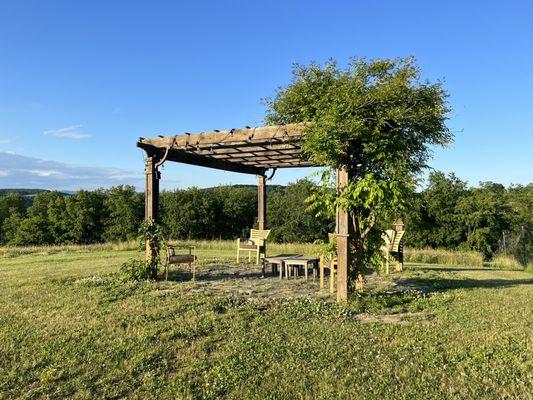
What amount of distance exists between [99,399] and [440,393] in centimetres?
227

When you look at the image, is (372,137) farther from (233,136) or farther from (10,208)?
(10,208)

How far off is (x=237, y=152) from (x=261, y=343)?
4.97 metres

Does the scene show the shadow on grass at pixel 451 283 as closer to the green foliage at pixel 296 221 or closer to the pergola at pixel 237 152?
the pergola at pixel 237 152

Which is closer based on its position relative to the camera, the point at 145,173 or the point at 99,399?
the point at 99,399

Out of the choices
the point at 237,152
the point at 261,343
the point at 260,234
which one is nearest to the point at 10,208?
the point at 260,234

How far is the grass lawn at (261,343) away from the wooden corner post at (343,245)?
0.85 feet

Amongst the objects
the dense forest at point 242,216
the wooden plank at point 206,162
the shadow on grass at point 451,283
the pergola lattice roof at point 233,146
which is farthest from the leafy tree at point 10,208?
the shadow on grass at point 451,283

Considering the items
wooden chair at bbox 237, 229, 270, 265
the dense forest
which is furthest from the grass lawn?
the dense forest

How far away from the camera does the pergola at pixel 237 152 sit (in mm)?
5578

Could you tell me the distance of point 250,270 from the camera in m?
8.68

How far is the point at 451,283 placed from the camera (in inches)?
288

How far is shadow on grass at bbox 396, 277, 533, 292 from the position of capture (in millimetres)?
6812

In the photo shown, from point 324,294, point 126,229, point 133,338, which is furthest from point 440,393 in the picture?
point 126,229

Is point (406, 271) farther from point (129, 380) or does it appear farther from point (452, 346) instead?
point (129, 380)
